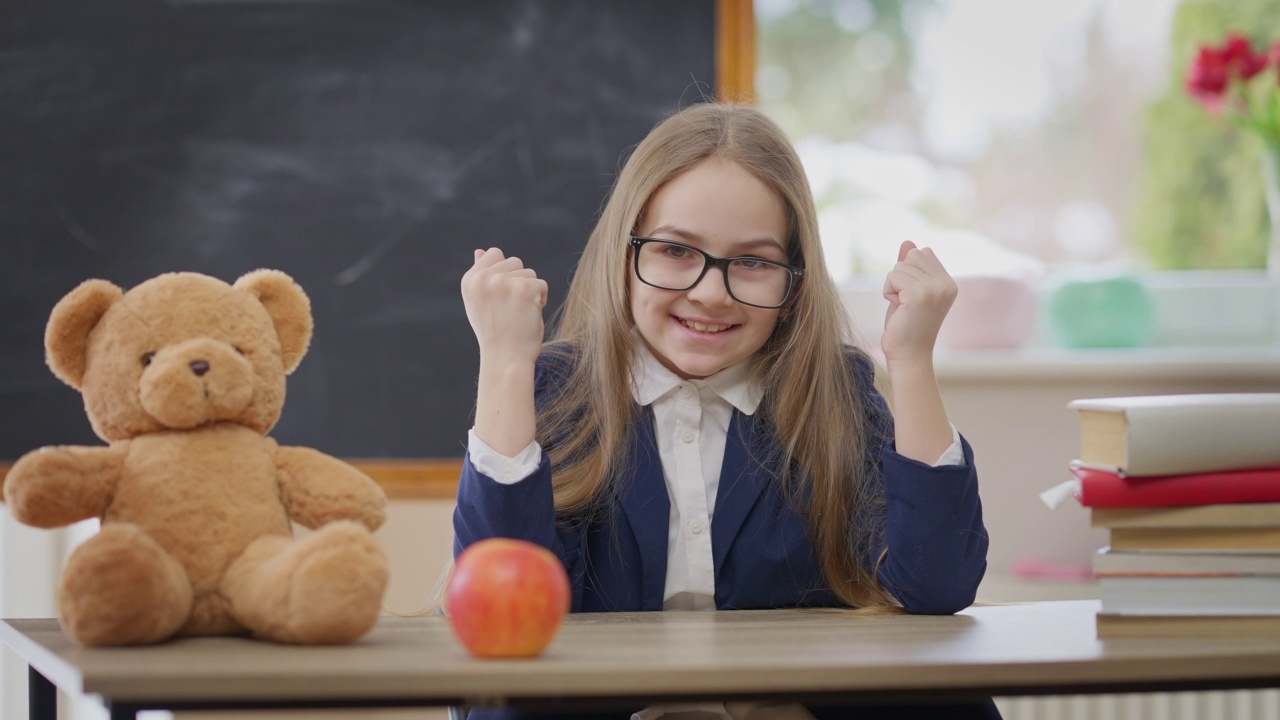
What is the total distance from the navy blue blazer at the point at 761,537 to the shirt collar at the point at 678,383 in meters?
0.02

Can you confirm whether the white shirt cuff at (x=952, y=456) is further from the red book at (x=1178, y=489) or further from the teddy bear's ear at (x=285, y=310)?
the teddy bear's ear at (x=285, y=310)

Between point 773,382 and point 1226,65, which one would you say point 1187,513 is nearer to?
point 773,382

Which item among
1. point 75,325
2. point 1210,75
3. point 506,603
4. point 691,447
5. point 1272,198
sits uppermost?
point 1210,75

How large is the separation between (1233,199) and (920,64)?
771mm

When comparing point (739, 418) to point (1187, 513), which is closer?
point (1187, 513)

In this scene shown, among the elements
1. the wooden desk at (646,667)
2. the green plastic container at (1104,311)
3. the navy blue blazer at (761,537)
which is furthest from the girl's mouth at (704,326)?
the green plastic container at (1104,311)

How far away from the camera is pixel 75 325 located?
98 centimetres

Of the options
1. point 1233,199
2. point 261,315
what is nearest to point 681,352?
point 261,315

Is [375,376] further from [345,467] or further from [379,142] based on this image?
[345,467]

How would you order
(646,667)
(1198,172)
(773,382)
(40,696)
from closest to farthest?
(646,667) < (40,696) < (773,382) < (1198,172)

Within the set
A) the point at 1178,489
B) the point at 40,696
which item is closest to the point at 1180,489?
the point at 1178,489

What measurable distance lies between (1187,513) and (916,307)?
1.07ft

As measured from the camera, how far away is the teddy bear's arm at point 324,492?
38.6 inches

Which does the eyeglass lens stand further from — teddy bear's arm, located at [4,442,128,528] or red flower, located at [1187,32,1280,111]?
red flower, located at [1187,32,1280,111]
